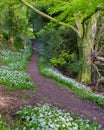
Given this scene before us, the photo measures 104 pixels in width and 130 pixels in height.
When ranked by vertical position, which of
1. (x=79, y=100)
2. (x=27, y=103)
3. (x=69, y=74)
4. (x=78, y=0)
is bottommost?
(x=69, y=74)

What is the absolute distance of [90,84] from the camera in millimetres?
24641

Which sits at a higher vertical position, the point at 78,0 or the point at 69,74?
the point at 78,0

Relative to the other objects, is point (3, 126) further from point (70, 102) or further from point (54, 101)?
point (70, 102)

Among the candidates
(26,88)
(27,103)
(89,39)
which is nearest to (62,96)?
(26,88)

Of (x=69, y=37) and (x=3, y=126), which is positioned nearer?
(x=3, y=126)

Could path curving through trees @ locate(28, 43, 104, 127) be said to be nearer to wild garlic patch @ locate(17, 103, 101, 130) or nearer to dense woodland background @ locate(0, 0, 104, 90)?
dense woodland background @ locate(0, 0, 104, 90)

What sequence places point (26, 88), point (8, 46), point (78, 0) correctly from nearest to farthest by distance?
point (78, 0), point (26, 88), point (8, 46)

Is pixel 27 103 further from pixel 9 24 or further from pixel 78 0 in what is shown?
pixel 9 24

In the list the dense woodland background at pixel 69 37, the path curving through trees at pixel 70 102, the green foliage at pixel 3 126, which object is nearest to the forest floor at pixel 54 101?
the path curving through trees at pixel 70 102

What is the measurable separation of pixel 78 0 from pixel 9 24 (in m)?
28.0

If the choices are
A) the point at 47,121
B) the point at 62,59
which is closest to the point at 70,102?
the point at 47,121

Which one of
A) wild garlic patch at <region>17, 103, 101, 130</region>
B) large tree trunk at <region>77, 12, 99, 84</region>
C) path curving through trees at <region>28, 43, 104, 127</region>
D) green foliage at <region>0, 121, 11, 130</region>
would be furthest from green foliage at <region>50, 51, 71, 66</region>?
green foliage at <region>0, 121, 11, 130</region>

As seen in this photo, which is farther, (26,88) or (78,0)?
(26,88)

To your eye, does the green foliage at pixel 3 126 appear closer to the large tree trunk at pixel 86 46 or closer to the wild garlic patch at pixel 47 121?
the wild garlic patch at pixel 47 121
